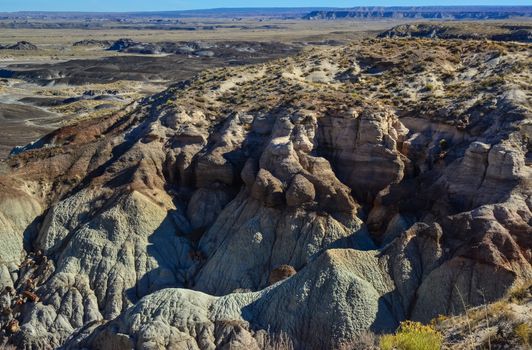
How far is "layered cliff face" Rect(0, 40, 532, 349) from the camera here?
23.2 meters

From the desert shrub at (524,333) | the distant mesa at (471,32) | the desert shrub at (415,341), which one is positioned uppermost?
the desert shrub at (524,333)

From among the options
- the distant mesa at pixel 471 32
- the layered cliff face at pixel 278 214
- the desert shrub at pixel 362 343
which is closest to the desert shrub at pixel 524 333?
the desert shrub at pixel 362 343

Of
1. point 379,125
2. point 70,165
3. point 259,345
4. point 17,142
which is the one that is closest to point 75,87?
point 17,142

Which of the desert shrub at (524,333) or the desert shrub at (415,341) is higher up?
the desert shrub at (524,333)

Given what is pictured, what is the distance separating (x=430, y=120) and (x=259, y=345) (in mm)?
16865

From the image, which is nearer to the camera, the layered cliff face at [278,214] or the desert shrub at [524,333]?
the desert shrub at [524,333]

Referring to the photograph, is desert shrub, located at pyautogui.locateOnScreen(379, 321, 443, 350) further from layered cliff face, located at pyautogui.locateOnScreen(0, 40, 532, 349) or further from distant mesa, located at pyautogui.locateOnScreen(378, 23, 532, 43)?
distant mesa, located at pyautogui.locateOnScreen(378, 23, 532, 43)

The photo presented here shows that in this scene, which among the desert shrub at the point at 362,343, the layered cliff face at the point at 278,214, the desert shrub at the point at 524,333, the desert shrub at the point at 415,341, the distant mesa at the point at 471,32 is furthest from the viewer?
the distant mesa at the point at 471,32

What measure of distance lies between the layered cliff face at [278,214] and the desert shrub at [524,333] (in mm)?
7978

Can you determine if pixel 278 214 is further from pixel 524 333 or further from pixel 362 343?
pixel 524 333

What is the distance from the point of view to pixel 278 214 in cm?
3012

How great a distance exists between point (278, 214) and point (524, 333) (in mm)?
16632

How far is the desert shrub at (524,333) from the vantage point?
564 inches

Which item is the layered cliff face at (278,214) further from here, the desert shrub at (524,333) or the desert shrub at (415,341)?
the desert shrub at (524,333)
